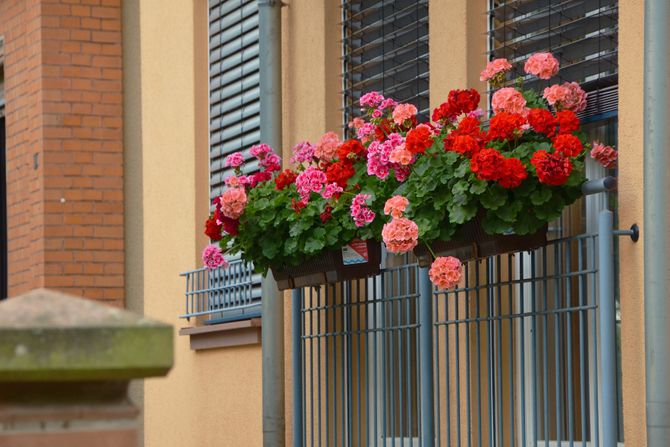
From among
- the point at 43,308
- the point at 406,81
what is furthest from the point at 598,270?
the point at 43,308

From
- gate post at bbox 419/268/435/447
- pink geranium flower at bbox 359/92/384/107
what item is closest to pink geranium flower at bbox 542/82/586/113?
pink geranium flower at bbox 359/92/384/107

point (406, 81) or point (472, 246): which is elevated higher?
point (406, 81)

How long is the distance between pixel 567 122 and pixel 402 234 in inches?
30.5

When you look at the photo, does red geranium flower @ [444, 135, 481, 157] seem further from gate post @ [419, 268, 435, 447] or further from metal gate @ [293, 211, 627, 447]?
gate post @ [419, 268, 435, 447]

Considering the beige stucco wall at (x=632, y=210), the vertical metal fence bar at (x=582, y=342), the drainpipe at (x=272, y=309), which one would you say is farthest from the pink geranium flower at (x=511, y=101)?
the drainpipe at (x=272, y=309)

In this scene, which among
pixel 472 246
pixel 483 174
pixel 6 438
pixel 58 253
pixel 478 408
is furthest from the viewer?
pixel 58 253

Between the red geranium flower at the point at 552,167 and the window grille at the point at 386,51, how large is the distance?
7.55ft

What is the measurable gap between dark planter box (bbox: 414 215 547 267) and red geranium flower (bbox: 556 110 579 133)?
43 centimetres

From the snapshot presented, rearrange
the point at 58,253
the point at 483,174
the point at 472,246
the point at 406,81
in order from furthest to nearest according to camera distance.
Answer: the point at 58,253, the point at 406,81, the point at 472,246, the point at 483,174

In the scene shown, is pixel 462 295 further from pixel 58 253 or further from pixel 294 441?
pixel 58 253

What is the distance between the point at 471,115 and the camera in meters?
6.55

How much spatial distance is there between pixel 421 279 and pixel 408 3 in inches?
70.9

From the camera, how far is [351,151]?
7145 millimetres

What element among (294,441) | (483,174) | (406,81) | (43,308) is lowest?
(294,441)
